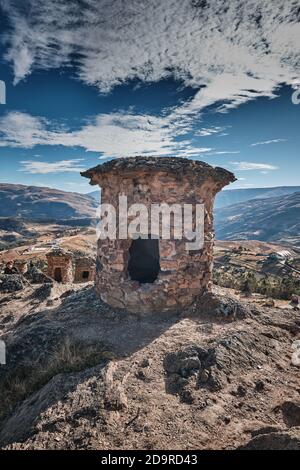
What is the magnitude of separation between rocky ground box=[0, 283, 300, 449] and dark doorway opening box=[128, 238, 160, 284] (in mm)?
2786

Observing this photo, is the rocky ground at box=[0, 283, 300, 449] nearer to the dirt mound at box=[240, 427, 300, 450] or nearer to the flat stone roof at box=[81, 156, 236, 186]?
the dirt mound at box=[240, 427, 300, 450]

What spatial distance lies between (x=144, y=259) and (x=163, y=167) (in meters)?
4.52

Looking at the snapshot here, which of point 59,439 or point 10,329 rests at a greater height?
point 59,439

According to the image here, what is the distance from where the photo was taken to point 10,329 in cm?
920

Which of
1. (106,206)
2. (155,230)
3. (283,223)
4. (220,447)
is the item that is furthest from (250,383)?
(283,223)

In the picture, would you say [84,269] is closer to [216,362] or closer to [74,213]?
[216,362]

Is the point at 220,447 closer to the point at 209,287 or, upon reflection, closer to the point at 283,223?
the point at 209,287

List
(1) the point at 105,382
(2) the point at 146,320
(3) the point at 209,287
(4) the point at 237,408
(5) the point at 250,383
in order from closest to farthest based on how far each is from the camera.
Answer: (4) the point at 237,408, (1) the point at 105,382, (5) the point at 250,383, (2) the point at 146,320, (3) the point at 209,287

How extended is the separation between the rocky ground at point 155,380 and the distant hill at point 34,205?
151m

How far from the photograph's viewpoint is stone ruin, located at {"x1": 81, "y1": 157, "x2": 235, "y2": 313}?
793 cm

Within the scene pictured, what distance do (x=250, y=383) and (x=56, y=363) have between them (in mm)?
3486

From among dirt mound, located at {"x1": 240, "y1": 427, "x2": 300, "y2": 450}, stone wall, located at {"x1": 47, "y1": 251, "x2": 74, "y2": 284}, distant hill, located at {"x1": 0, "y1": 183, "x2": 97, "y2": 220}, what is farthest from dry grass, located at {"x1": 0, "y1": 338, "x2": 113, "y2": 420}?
distant hill, located at {"x1": 0, "y1": 183, "x2": 97, "y2": 220}

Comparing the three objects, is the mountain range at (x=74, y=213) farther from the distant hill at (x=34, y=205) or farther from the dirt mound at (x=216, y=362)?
the dirt mound at (x=216, y=362)

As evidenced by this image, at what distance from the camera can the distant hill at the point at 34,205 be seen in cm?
15779
